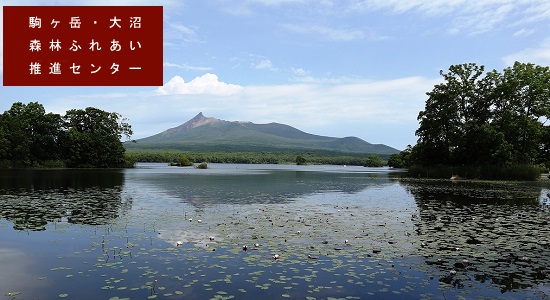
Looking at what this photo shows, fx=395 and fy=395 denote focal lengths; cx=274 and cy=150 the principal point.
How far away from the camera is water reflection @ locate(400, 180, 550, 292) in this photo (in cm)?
1238

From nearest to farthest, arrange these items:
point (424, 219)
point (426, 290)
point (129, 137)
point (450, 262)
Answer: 1. point (426, 290)
2. point (450, 262)
3. point (424, 219)
4. point (129, 137)

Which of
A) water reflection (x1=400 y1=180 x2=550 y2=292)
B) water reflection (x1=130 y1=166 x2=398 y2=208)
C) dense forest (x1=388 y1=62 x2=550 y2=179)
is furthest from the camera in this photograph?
dense forest (x1=388 y1=62 x2=550 y2=179)

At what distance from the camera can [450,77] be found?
270 feet

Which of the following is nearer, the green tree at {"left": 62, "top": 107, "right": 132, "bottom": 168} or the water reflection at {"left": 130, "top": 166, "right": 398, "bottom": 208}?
the water reflection at {"left": 130, "top": 166, "right": 398, "bottom": 208}

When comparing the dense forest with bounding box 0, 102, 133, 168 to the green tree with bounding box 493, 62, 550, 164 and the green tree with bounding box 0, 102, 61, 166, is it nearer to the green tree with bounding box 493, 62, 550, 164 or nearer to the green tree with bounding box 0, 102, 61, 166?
the green tree with bounding box 0, 102, 61, 166

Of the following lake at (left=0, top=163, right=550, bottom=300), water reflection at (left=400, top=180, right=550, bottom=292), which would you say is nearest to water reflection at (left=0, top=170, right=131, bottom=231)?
lake at (left=0, top=163, right=550, bottom=300)

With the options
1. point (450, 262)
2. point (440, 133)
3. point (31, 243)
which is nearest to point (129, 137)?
point (440, 133)

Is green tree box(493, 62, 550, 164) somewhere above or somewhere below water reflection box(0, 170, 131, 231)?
above

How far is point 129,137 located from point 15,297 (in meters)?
125

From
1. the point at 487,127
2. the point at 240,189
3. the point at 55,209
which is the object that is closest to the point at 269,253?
the point at 55,209

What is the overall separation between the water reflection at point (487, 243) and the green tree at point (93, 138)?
353 feet

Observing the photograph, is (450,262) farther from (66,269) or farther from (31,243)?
(31,243)

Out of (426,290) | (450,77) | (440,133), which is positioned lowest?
(426,290)

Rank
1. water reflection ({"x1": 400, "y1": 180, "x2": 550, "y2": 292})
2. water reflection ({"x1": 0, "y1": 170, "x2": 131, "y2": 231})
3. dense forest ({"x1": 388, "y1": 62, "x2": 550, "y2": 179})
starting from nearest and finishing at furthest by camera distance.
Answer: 1. water reflection ({"x1": 400, "y1": 180, "x2": 550, "y2": 292})
2. water reflection ({"x1": 0, "y1": 170, "x2": 131, "y2": 231})
3. dense forest ({"x1": 388, "y1": 62, "x2": 550, "y2": 179})
